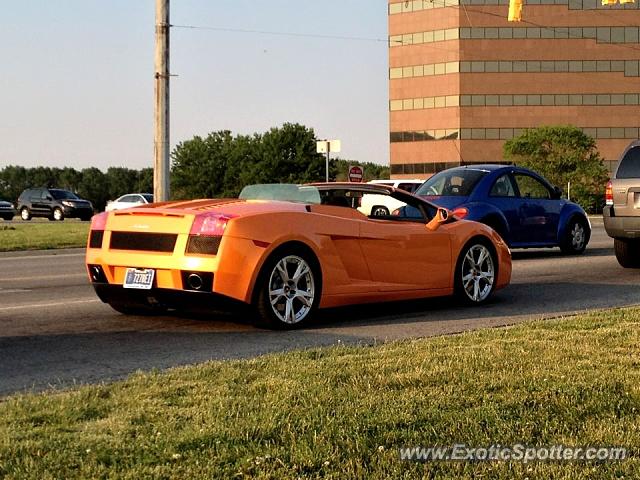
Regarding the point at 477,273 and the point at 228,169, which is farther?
the point at 228,169

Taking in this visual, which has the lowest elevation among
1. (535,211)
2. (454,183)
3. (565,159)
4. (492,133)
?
(535,211)

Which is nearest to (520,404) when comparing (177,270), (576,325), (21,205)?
(576,325)

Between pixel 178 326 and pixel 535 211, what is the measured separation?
9923mm

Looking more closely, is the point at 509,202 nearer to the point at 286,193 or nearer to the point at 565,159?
the point at 286,193

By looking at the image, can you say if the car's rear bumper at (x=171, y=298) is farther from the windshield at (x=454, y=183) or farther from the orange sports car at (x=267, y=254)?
the windshield at (x=454, y=183)

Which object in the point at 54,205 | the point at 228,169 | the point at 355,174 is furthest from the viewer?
the point at 228,169

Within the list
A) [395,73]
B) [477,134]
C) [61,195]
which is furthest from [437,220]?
[395,73]

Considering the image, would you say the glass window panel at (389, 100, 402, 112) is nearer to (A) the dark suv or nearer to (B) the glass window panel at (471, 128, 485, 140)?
(B) the glass window panel at (471, 128, 485, 140)

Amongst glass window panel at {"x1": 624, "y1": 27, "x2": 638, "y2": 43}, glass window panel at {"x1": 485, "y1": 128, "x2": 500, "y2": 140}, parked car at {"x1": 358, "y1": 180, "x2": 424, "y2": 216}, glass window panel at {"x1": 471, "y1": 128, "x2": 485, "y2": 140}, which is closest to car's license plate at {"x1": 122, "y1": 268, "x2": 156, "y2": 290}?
parked car at {"x1": 358, "y1": 180, "x2": 424, "y2": 216}

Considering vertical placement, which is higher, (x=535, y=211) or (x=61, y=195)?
(x=61, y=195)

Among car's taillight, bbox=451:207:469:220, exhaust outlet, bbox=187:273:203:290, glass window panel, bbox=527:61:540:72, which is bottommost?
exhaust outlet, bbox=187:273:203:290

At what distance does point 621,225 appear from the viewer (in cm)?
1484

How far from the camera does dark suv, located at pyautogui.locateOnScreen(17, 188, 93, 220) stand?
175 feet

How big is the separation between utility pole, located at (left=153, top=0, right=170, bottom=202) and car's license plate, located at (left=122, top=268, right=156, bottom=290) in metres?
13.9
